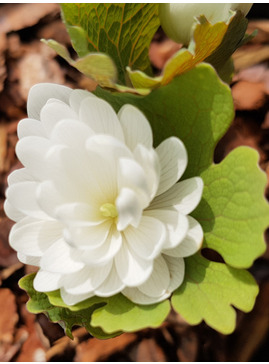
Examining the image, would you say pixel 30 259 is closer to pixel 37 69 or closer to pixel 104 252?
pixel 104 252

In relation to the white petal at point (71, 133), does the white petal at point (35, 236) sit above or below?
below

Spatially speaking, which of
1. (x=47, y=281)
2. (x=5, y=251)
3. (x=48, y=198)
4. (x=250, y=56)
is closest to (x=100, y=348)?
(x=5, y=251)

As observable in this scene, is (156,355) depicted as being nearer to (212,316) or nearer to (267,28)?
(212,316)

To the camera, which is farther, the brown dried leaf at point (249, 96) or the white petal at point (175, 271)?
the brown dried leaf at point (249, 96)

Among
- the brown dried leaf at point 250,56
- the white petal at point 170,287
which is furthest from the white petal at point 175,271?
the brown dried leaf at point 250,56

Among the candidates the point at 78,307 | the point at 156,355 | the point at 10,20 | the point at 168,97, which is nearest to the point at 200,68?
the point at 168,97

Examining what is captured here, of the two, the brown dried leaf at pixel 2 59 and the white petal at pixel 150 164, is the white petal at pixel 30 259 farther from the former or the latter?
the brown dried leaf at pixel 2 59

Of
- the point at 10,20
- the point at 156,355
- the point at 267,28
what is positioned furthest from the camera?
the point at 10,20
